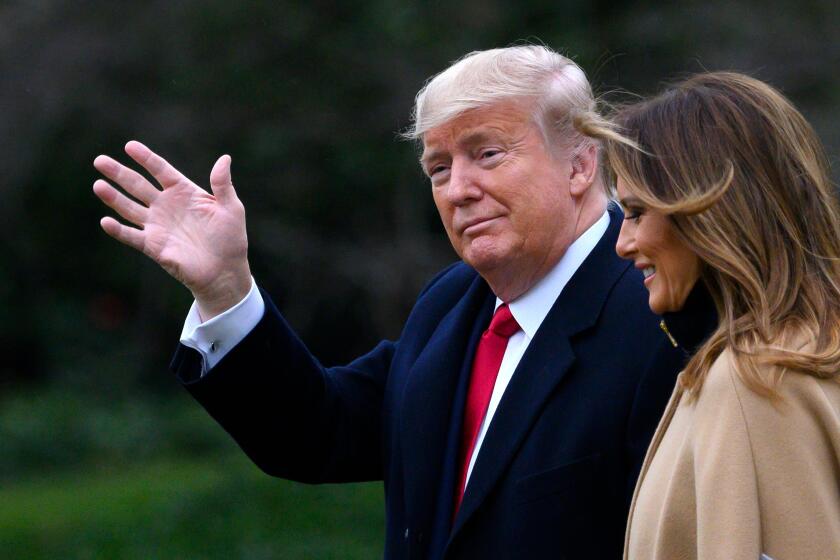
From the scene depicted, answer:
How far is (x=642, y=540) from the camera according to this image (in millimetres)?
2402

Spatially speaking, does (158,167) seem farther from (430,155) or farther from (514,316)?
(514,316)

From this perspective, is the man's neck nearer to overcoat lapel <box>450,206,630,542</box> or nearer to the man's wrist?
overcoat lapel <box>450,206,630,542</box>

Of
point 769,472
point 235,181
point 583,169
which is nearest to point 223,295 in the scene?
point 583,169

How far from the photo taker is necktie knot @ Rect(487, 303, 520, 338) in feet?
10.5

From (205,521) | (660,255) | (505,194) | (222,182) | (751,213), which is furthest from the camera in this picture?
(205,521)

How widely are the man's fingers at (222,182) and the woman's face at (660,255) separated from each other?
1106 mm

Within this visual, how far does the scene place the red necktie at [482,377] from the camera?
3107 millimetres

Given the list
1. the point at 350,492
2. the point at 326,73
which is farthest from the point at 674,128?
the point at 326,73

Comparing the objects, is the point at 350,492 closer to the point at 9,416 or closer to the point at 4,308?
the point at 9,416

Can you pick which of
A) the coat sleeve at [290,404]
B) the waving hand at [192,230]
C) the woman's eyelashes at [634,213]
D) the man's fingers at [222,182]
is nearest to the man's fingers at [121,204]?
the waving hand at [192,230]

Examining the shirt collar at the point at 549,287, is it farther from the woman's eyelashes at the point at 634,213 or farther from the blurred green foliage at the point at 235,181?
the blurred green foliage at the point at 235,181

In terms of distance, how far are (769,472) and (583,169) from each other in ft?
3.87

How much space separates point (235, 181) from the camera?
11.5 meters

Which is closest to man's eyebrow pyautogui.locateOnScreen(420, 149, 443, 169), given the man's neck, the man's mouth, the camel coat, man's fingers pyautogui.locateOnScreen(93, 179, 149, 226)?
the man's mouth
